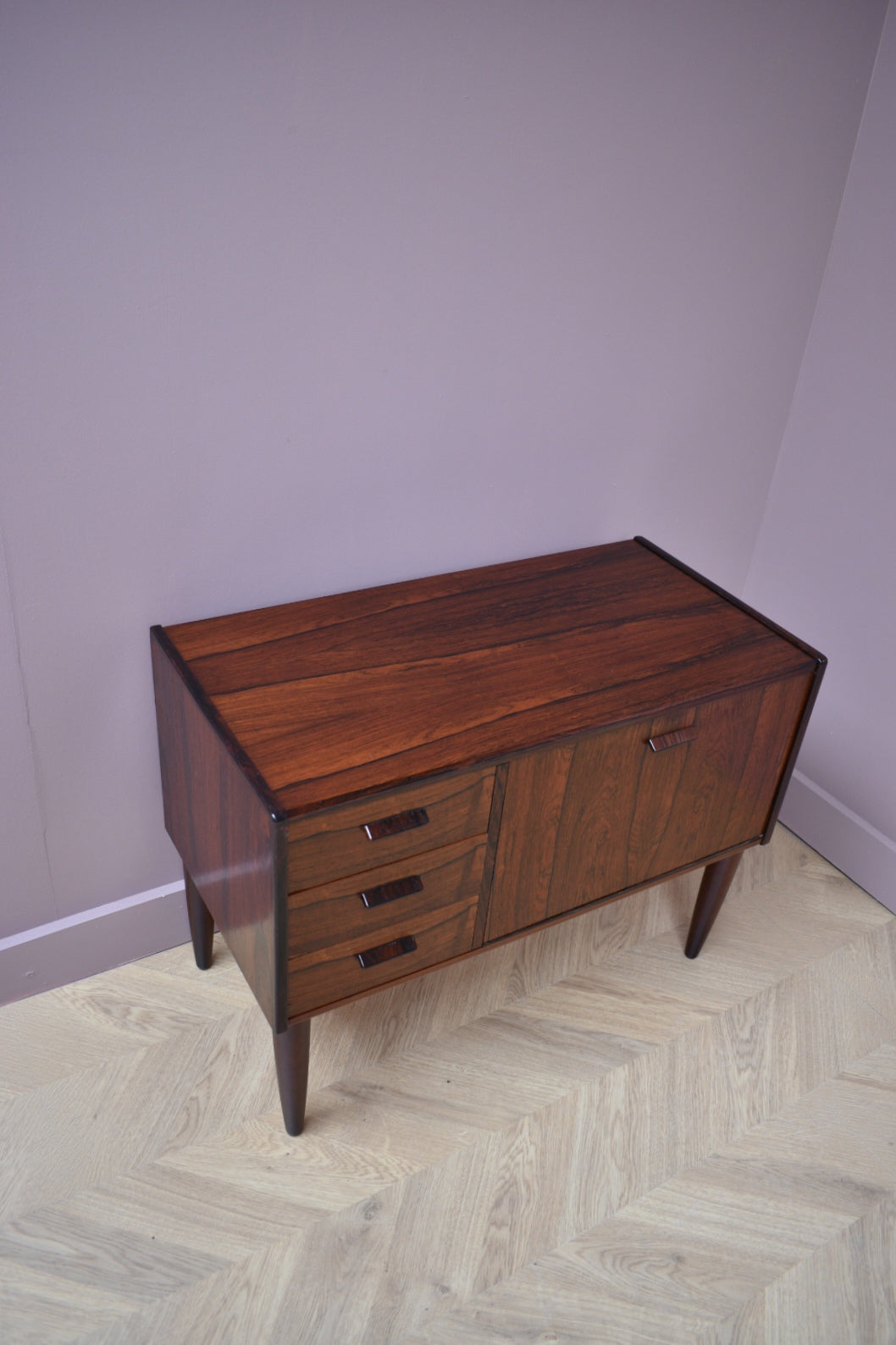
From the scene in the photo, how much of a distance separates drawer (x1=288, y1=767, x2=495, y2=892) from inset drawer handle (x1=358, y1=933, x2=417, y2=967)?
148mm

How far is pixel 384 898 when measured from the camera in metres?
1.23

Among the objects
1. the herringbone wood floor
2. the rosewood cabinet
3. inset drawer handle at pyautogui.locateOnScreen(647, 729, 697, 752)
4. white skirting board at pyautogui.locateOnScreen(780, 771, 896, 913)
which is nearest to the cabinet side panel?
the rosewood cabinet

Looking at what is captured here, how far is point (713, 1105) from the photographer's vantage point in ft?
5.04

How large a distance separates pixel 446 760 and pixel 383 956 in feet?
0.95

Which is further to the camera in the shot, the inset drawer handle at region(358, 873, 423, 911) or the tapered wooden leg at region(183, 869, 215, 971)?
the tapered wooden leg at region(183, 869, 215, 971)

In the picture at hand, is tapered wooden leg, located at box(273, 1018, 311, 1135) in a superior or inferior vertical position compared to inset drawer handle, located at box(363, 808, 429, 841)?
inferior

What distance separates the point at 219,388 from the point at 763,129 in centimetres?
91

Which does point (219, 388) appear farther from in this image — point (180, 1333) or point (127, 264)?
point (180, 1333)

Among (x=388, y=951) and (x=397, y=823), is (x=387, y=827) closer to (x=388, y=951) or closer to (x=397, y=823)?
(x=397, y=823)

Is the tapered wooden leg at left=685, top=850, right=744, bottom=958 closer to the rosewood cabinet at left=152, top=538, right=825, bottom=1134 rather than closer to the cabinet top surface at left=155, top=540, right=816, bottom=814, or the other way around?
the rosewood cabinet at left=152, top=538, right=825, bottom=1134

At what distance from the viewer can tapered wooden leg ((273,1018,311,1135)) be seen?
1.32m

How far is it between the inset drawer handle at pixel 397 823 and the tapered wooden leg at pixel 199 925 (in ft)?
1.65

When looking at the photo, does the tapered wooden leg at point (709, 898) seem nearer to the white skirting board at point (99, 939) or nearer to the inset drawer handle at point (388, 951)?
the white skirting board at point (99, 939)

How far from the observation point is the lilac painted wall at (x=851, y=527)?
165 cm
